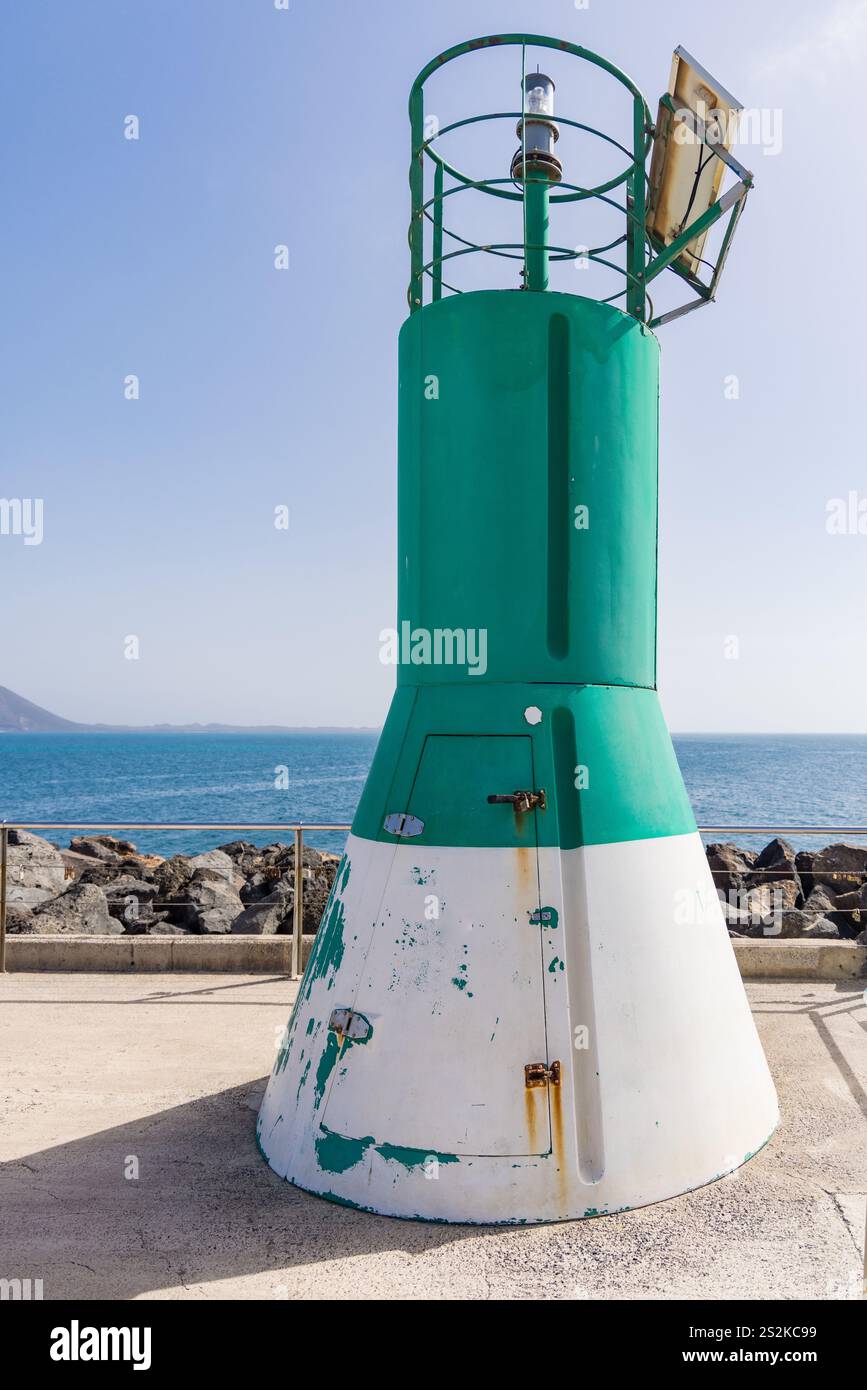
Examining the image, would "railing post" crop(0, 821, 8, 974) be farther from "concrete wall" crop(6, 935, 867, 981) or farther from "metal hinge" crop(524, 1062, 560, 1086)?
"metal hinge" crop(524, 1062, 560, 1086)

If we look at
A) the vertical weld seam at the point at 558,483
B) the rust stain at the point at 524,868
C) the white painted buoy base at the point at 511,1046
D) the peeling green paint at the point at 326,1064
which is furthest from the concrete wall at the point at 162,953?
the vertical weld seam at the point at 558,483

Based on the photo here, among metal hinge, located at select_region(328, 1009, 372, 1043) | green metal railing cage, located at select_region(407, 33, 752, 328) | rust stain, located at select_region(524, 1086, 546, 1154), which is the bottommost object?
rust stain, located at select_region(524, 1086, 546, 1154)

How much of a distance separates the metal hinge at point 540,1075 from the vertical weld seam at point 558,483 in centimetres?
185

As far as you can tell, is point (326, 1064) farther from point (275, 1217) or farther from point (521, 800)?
point (521, 800)

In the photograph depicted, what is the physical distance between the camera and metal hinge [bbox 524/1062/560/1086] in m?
3.55

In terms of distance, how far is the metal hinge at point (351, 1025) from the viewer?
147 inches

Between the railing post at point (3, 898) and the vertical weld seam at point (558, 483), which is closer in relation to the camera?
the vertical weld seam at point (558, 483)

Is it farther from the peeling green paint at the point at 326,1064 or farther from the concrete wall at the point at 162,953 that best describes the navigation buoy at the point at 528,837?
the concrete wall at the point at 162,953

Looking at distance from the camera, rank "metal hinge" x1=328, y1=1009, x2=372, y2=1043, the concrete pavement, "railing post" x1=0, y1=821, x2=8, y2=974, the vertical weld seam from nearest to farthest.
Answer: the concrete pavement < "metal hinge" x1=328, y1=1009, x2=372, y2=1043 < the vertical weld seam < "railing post" x1=0, y1=821, x2=8, y2=974

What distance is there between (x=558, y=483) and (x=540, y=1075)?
272 centimetres

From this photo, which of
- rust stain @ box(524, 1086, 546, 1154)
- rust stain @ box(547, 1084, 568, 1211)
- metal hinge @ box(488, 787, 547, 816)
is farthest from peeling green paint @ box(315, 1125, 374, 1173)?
metal hinge @ box(488, 787, 547, 816)

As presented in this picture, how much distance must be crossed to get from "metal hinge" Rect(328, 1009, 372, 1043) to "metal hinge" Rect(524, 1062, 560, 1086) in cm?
72
